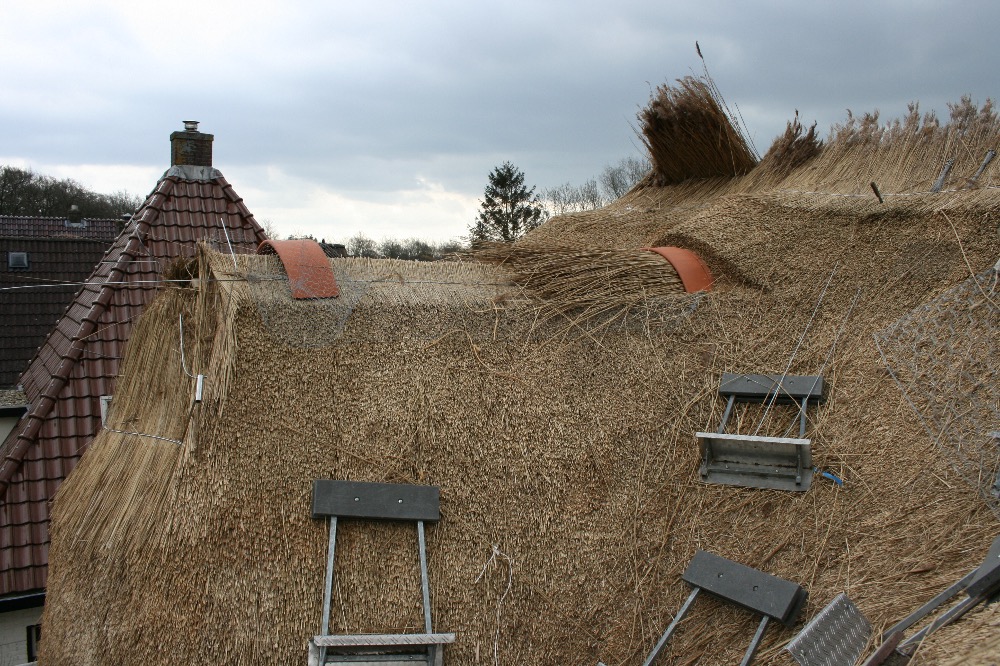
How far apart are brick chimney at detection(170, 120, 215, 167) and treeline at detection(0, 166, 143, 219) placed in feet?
105

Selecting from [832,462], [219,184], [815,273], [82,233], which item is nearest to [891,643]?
[832,462]

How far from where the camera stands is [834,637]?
364 centimetres

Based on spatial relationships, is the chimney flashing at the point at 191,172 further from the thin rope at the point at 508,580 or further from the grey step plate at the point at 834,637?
the grey step plate at the point at 834,637

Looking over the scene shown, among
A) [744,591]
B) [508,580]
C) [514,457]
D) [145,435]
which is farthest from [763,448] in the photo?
[145,435]

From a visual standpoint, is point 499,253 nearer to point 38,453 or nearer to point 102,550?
point 102,550

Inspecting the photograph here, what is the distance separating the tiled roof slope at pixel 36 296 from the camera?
39.8ft

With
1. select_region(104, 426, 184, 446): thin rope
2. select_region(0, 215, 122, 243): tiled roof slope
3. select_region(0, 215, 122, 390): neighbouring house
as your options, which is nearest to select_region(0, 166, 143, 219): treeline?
select_region(0, 215, 122, 243): tiled roof slope

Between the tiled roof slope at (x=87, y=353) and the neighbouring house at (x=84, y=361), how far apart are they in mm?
10

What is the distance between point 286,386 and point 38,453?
484 cm

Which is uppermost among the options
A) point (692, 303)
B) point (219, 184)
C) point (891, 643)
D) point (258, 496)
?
point (219, 184)

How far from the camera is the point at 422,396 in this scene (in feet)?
15.5

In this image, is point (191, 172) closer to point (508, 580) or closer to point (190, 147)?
point (190, 147)

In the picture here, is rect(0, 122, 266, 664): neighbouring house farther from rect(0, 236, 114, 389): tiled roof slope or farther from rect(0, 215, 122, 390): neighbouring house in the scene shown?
rect(0, 236, 114, 389): tiled roof slope

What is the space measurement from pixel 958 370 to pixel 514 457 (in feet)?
8.87
